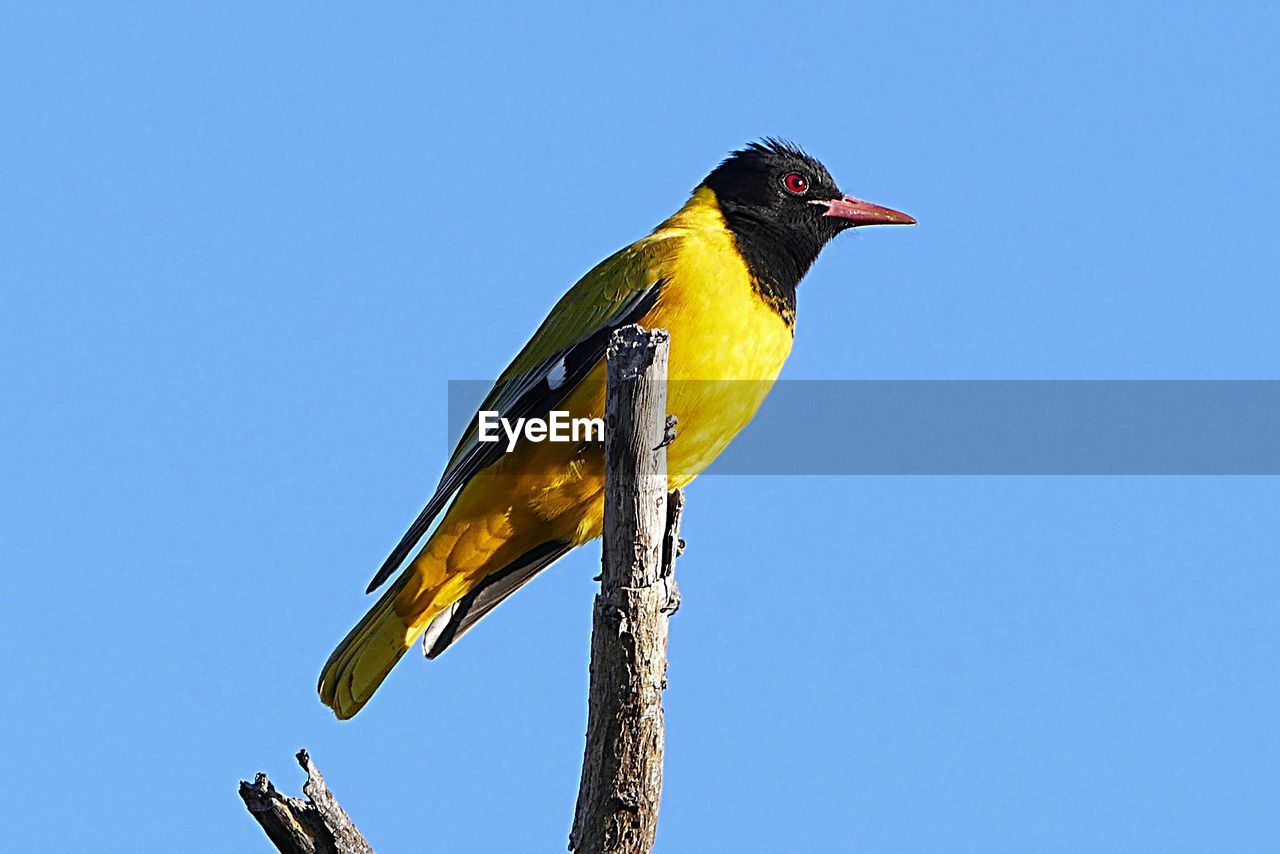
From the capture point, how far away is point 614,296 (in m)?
5.37

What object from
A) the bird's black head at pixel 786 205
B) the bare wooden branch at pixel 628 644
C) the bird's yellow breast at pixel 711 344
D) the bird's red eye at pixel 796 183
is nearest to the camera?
the bare wooden branch at pixel 628 644

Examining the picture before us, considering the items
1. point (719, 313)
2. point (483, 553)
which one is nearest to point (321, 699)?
point (483, 553)

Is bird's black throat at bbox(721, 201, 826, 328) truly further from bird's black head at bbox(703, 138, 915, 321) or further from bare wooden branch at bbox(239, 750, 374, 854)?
bare wooden branch at bbox(239, 750, 374, 854)

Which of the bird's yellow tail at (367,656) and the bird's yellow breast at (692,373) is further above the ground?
the bird's yellow breast at (692,373)

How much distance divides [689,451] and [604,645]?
1290mm

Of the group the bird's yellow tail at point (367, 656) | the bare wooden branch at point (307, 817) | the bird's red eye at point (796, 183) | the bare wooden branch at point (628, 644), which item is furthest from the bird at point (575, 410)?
the bare wooden branch at point (307, 817)

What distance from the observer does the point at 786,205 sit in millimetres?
6039

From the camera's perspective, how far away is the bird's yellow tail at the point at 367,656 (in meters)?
Result: 5.50

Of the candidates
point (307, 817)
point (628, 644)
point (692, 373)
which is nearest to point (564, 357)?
point (692, 373)

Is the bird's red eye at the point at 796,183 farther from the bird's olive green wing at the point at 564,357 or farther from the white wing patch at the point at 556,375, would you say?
the white wing patch at the point at 556,375

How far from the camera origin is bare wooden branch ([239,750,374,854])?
3.90 meters

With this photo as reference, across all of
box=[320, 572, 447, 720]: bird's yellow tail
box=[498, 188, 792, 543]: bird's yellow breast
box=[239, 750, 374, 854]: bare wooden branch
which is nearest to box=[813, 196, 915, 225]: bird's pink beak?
box=[498, 188, 792, 543]: bird's yellow breast

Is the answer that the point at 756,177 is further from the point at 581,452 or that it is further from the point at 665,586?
the point at 665,586

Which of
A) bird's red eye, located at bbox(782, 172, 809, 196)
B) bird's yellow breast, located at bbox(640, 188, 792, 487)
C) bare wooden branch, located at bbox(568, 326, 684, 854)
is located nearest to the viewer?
bare wooden branch, located at bbox(568, 326, 684, 854)
